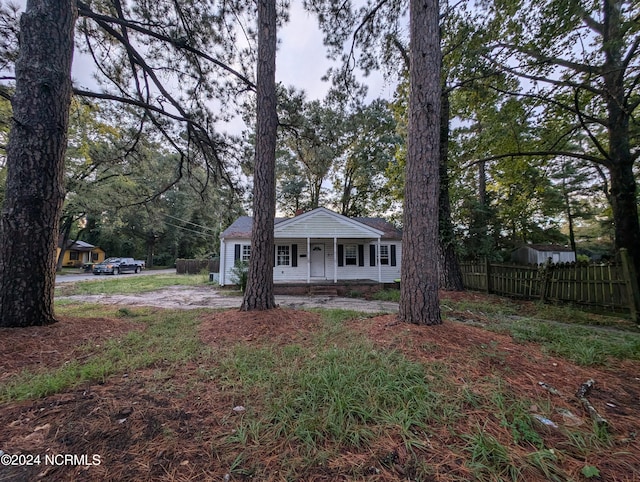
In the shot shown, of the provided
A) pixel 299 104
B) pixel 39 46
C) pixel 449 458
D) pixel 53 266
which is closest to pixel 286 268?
pixel 299 104

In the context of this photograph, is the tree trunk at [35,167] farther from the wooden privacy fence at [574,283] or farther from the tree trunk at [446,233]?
the wooden privacy fence at [574,283]

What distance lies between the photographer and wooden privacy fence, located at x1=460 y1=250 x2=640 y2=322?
17.9ft

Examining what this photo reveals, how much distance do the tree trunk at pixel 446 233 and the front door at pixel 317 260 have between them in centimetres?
640

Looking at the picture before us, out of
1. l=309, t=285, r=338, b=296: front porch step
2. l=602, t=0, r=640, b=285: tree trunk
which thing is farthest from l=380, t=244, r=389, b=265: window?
l=602, t=0, r=640, b=285: tree trunk

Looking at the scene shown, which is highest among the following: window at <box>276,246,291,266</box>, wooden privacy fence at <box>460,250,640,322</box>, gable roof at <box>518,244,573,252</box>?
gable roof at <box>518,244,573,252</box>

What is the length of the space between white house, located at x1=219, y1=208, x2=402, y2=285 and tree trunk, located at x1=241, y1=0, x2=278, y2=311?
24.9 feet

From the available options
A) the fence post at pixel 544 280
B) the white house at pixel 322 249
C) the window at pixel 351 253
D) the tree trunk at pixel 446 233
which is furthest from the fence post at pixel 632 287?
the window at pixel 351 253

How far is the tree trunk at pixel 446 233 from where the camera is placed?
28.3ft

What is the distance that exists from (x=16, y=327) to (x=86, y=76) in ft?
19.5

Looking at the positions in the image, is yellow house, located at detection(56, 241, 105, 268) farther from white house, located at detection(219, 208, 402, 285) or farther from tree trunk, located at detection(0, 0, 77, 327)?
tree trunk, located at detection(0, 0, 77, 327)

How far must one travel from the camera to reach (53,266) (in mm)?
3766

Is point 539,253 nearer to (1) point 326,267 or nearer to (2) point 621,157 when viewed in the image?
(2) point 621,157

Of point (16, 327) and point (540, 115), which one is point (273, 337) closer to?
point (16, 327)

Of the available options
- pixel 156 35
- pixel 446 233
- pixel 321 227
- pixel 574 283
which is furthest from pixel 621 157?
pixel 156 35
